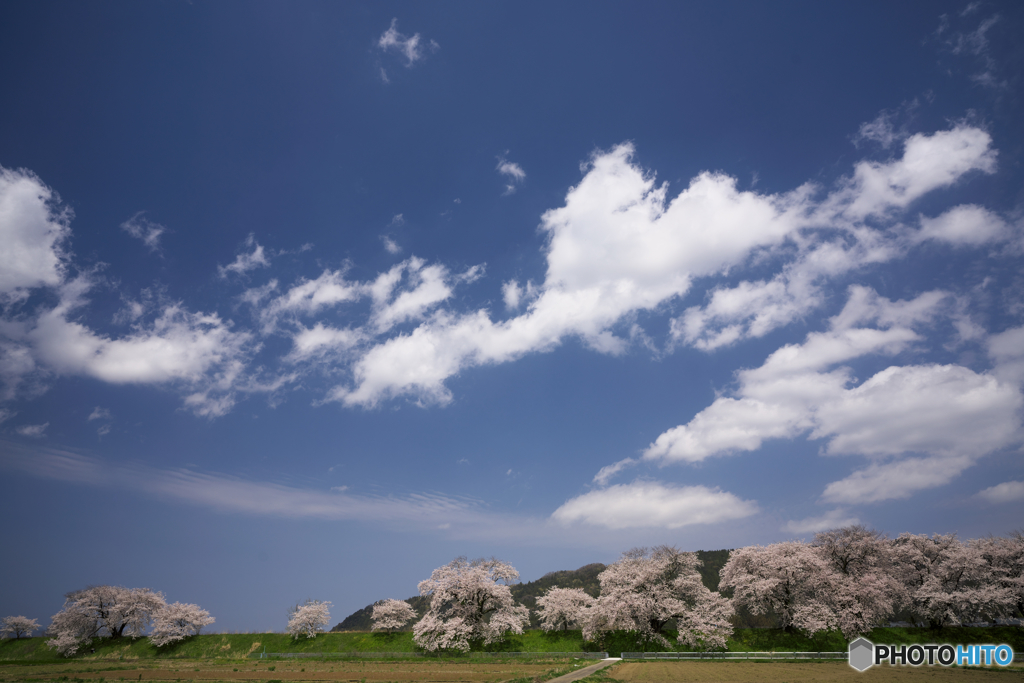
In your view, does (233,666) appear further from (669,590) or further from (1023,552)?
(1023,552)

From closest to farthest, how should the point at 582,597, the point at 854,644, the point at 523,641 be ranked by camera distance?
the point at 854,644 → the point at 523,641 → the point at 582,597

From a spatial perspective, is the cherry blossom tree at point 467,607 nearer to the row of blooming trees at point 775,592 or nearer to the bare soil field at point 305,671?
the row of blooming trees at point 775,592

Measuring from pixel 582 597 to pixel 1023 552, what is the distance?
51.4 meters

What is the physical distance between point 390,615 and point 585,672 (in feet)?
114

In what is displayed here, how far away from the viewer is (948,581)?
53188 millimetres

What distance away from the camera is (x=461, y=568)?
2175 inches

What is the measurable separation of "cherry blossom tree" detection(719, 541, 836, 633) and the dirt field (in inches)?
309

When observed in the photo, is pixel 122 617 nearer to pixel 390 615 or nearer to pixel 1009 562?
pixel 390 615

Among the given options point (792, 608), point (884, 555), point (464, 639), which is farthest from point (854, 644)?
point (464, 639)

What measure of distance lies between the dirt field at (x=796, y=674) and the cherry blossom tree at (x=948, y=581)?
67.7ft

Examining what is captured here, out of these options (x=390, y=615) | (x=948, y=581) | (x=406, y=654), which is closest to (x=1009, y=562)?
(x=948, y=581)

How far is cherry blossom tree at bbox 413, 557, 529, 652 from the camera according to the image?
50.8m

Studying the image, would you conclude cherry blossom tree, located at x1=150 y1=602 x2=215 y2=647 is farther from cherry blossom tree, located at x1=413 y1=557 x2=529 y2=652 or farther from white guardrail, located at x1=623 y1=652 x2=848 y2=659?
white guardrail, located at x1=623 y1=652 x2=848 y2=659

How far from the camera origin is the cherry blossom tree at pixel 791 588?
1902 inches
